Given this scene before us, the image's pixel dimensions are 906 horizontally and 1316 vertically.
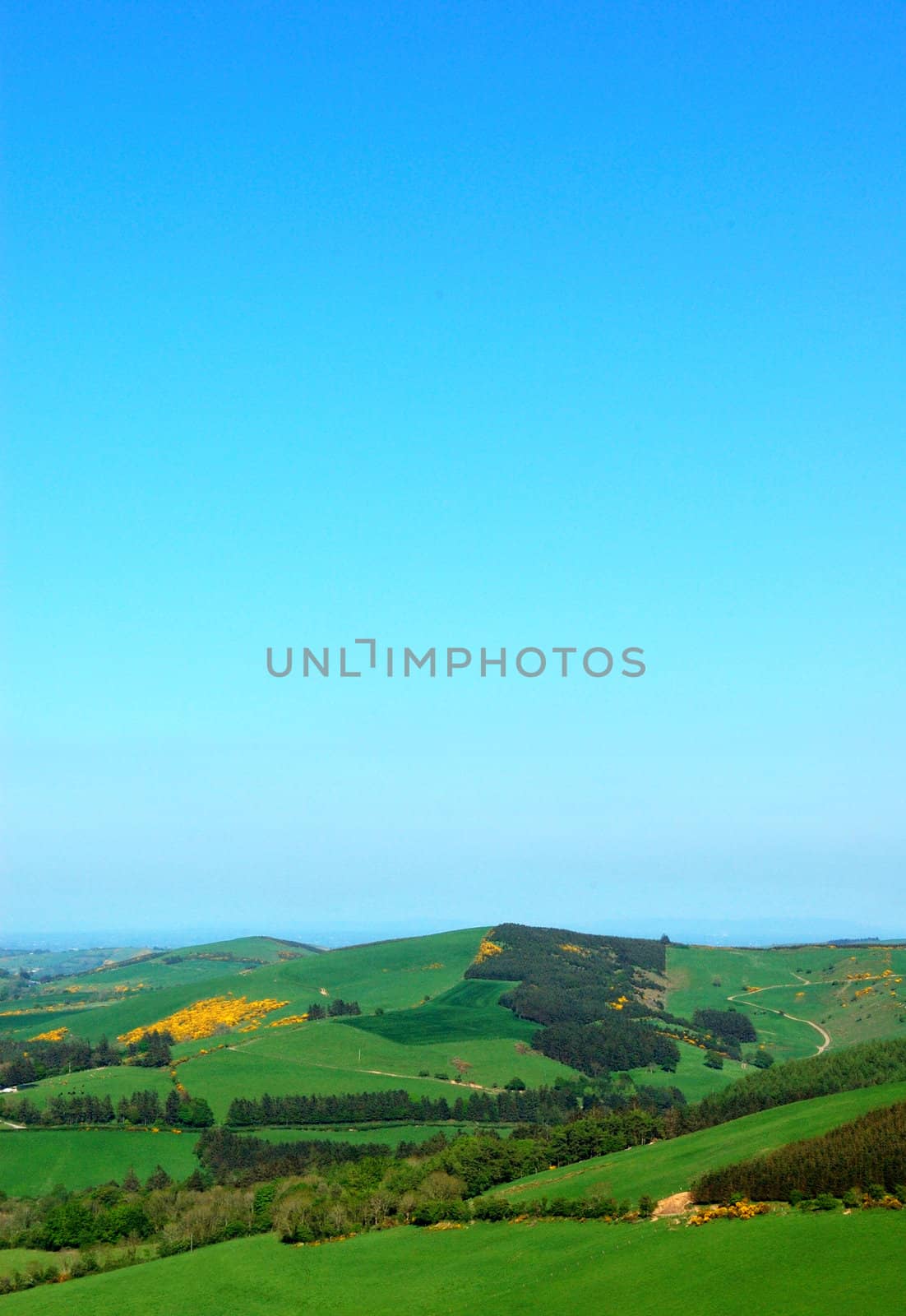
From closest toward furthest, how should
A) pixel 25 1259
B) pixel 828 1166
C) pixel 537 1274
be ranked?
pixel 537 1274 < pixel 828 1166 < pixel 25 1259

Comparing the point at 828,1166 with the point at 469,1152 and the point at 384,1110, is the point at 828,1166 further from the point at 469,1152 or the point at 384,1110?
the point at 384,1110

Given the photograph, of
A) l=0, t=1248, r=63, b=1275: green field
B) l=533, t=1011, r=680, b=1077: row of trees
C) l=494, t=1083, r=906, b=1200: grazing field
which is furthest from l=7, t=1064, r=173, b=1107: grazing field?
l=494, t=1083, r=906, b=1200: grazing field

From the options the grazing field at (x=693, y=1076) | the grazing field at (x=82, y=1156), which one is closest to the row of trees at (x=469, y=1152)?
the grazing field at (x=82, y=1156)

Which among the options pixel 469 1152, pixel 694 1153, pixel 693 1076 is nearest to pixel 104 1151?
pixel 469 1152

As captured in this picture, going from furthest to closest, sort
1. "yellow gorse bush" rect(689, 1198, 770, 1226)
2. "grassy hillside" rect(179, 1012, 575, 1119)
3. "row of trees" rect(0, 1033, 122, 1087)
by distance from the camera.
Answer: "row of trees" rect(0, 1033, 122, 1087) → "grassy hillside" rect(179, 1012, 575, 1119) → "yellow gorse bush" rect(689, 1198, 770, 1226)

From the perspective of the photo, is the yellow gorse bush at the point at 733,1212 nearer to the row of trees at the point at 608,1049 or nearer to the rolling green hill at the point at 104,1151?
A: the rolling green hill at the point at 104,1151

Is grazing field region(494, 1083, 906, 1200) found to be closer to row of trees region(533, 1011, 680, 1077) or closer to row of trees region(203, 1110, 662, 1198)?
row of trees region(203, 1110, 662, 1198)
